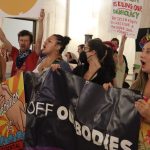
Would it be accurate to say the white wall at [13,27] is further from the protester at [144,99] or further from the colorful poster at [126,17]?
the protester at [144,99]

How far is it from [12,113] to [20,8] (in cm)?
97

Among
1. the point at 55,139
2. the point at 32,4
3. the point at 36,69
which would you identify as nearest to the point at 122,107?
the point at 55,139

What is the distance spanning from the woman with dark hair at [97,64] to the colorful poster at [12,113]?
498mm

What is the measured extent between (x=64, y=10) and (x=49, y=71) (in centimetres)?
588

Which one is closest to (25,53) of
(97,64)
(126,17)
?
(97,64)

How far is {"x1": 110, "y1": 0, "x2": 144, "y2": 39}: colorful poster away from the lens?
12.7ft

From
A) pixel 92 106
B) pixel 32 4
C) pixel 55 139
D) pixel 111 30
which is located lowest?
pixel 55 139

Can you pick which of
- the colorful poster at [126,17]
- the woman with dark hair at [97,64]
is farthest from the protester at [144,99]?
the colorful poster at [126,17]

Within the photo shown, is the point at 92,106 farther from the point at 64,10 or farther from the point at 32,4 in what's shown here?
the point at 64,10

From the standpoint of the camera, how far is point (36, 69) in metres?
3.22

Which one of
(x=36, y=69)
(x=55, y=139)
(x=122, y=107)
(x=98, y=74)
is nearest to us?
(x=122, y=107)

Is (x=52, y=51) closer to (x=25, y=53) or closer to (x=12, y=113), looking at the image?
(x=25, y=53)

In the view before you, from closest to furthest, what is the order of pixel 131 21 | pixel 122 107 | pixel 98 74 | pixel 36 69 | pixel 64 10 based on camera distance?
pixel 122 107, pixel 98 74, pixel 36 69, pixel 131 21, pixel 64 10

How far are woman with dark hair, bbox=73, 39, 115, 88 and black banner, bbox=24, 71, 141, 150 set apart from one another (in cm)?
41
